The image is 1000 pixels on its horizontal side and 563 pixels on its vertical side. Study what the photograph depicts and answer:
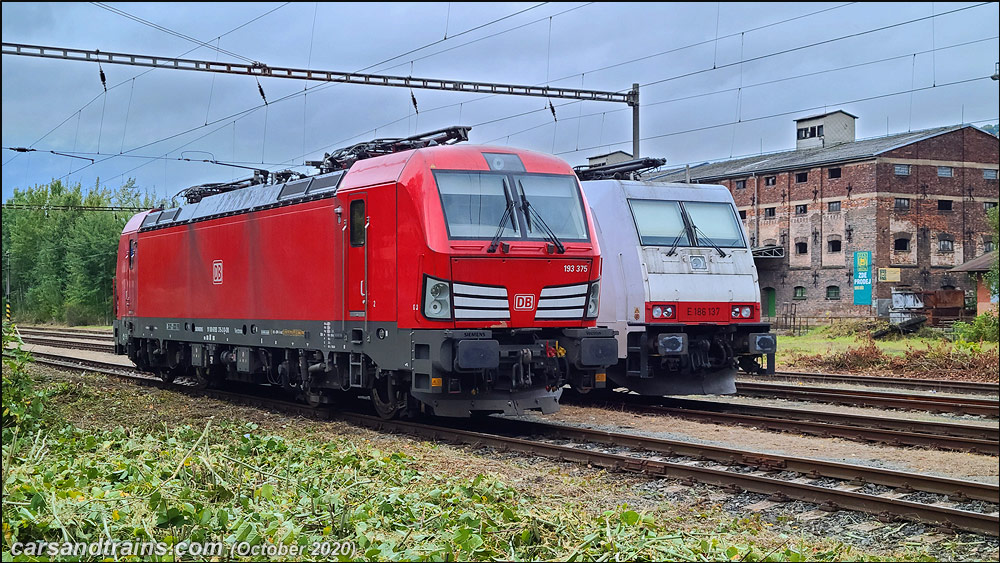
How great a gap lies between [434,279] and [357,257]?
5.83ft

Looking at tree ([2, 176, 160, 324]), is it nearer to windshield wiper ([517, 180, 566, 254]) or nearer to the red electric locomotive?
the red electric locomotive

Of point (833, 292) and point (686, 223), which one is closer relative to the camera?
point (686, 223)

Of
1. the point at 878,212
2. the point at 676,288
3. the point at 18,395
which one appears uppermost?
the point at 878,212

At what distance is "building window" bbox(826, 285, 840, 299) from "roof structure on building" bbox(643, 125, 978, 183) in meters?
5.79

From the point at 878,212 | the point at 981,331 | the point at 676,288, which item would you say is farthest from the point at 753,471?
the point at 878,212

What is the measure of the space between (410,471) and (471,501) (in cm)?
147

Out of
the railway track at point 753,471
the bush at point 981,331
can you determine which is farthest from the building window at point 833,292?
the railway track at point 753,471

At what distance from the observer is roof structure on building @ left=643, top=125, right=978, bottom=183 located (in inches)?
1663

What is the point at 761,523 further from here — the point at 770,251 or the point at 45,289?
the point at 45,289

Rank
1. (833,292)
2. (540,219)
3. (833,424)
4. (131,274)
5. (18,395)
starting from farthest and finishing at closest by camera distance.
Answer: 1. (833,292)
2. (131,274)
3. (833,424)
4. (540,219)
5. (18,395)

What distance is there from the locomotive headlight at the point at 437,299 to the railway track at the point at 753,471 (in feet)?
5.06

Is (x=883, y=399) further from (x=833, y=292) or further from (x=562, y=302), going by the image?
(x=833, y=292)

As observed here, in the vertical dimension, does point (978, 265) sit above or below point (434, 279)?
above

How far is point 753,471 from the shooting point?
907cm
